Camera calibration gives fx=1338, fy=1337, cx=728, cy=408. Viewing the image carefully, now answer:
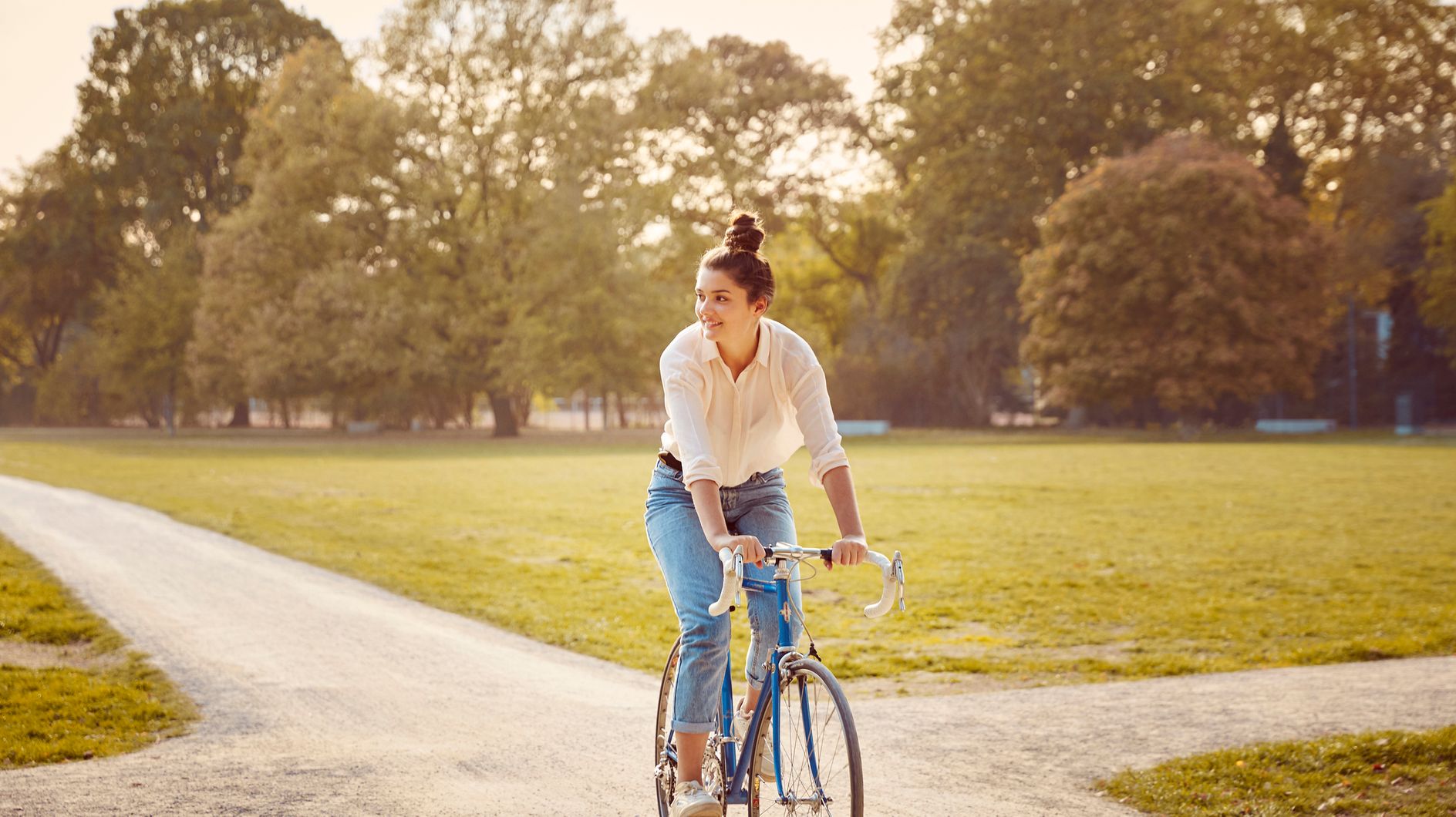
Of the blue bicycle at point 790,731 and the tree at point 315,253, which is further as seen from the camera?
the tree at point 315,253

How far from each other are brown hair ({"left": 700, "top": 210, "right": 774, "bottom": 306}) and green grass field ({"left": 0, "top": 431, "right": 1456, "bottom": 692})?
14.9ft

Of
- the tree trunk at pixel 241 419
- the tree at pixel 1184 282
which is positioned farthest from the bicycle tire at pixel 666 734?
the tree trunk at pixel 241 419

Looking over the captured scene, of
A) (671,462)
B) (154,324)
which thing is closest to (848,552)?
(671,462)

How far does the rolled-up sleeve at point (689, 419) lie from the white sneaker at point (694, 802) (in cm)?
99

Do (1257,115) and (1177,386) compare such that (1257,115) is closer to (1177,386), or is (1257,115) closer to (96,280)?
(1177,386)

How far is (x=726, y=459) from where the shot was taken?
4254mm

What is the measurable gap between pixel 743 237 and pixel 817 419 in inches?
24.0

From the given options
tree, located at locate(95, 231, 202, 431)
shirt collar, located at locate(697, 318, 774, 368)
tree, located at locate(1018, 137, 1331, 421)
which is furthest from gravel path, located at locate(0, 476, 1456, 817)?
tree, located at locate(95, 231, 202, 431)

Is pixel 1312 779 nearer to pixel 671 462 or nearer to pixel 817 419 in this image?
pixel 817 419

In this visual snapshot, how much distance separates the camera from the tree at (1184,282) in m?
43.3

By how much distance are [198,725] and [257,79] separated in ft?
195

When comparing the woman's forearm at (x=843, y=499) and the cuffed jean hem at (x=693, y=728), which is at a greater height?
the woman's forearm at (x=843, y=499)

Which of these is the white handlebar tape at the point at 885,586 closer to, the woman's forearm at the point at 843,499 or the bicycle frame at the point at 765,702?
the woman's forearm at the point at 843,499

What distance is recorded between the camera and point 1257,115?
180 feet
